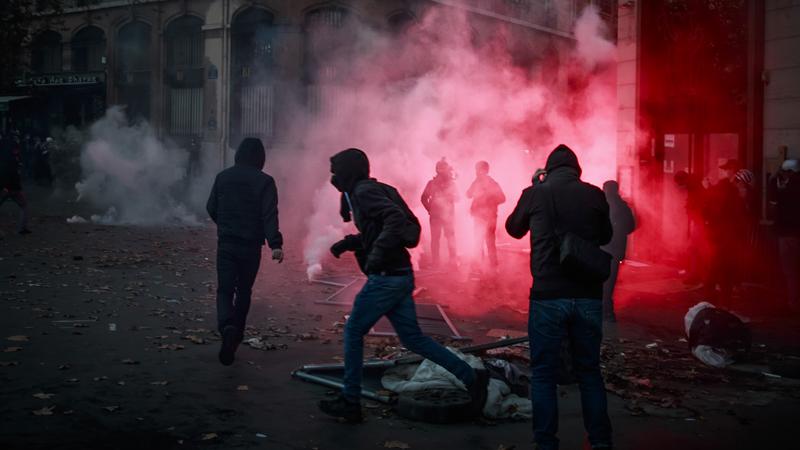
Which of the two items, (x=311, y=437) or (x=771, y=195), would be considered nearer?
(x=311, y=437)

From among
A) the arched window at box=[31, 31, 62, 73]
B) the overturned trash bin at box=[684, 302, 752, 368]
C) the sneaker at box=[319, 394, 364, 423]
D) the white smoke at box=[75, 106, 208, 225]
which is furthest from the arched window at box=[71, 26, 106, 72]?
the sneaker at box=[319, 394, 364, 423]

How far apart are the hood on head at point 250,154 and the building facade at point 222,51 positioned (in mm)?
18297

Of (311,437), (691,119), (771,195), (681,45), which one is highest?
(681,45)

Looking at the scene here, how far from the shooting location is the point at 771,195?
31.0 ft

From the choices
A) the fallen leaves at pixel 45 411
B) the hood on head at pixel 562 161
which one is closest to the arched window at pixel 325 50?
the fallen leaves at pixel 45 411

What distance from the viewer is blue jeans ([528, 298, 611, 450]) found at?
417 centimetres

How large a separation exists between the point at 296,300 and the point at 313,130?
52.7 feet

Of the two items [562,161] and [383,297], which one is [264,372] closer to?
[383,297]

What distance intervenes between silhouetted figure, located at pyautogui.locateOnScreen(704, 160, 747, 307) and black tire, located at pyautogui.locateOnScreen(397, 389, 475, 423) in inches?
217

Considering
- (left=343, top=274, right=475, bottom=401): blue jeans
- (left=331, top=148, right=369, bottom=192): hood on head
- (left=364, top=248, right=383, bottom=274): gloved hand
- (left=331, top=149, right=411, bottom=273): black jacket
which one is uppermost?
(left=331, top=148, right=369, bottom=192): hood on head

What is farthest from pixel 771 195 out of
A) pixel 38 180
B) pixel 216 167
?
pixel 38 180

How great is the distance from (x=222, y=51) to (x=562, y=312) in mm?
23894

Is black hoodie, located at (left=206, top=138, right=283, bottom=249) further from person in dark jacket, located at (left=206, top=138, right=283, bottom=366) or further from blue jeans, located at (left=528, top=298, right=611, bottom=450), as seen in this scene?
blue jeans, located at (left=528, top=298, right=611, bottom=450)

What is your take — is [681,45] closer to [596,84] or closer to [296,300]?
[596,84]
